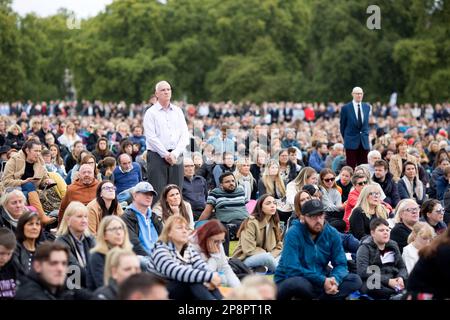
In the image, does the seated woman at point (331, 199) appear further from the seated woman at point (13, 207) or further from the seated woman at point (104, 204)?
the seated woman at point (13, 207)

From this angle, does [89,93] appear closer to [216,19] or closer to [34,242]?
[216,19]

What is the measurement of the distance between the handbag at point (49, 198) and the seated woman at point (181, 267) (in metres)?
5.05

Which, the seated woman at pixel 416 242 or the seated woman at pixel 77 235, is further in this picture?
the seated woman at pixel 416 242

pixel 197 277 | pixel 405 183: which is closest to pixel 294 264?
pixel 197 277

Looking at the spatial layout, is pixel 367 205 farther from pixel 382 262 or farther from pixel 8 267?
pixel 8 267

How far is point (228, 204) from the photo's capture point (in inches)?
576

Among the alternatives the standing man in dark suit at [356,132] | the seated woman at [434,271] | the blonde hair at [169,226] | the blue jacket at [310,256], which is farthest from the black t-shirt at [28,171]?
the seated woman at [434,271]

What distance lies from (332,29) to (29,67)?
2385 cm

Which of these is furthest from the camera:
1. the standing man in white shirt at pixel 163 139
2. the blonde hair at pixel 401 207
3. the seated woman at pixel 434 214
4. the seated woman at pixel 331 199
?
the seated woman at pixel 331 199

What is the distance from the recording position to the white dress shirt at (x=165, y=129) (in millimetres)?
13758

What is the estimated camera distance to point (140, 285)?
7.06 meters

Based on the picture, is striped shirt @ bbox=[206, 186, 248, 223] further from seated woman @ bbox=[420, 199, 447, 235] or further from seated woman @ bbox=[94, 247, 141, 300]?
seated woman @ bbox=[94, 247, 141, 300]

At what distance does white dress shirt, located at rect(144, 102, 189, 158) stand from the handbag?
1.77m

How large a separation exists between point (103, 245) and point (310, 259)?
6.94 ft
